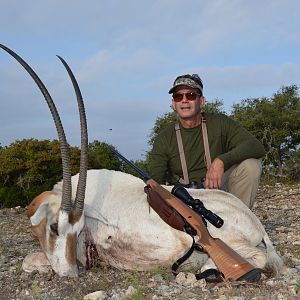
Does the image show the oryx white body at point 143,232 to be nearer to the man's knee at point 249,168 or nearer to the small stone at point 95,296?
the small stone at point 95,296

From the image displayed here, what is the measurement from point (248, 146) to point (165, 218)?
157cm

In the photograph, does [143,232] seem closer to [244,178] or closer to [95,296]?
[95,296]

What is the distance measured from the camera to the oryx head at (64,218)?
383 centimetres

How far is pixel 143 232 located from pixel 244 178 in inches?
64.2

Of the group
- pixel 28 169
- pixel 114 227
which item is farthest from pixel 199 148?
pixel 28 169

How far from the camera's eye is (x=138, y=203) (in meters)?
4.15

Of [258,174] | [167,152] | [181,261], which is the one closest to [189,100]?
[167,152]

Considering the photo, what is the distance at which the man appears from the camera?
5262 millimetres

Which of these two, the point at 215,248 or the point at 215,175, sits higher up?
the point at 215,175

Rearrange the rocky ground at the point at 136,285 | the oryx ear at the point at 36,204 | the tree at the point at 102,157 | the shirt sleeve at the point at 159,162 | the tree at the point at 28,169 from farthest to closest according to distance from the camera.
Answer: the tree at the point at 102,157, the tree at the point at 28,169, the shirt sleeve at the point at 159,162, the oryx ear at the point at 36,204, the rocky ground at the point at 136,285

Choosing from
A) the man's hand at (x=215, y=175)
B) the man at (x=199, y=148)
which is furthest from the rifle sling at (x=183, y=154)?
the man's hand at (x=215, y=175)

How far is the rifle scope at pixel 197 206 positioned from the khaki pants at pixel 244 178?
1.30m

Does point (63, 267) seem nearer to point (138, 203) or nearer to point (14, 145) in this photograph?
point (138, 203)

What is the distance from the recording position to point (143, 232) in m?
3.98
